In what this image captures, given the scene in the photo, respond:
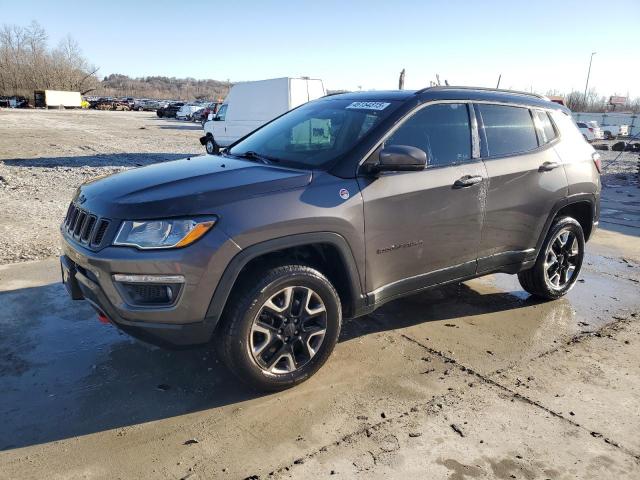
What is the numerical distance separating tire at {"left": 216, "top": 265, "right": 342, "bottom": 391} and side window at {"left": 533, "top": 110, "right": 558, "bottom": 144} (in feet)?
8.73

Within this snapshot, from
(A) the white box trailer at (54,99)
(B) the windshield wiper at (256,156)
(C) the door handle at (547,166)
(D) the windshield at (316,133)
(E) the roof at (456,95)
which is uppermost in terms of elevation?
(A) the white box trailer at (54,99)

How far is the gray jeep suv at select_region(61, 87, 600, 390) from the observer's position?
2.89 meters

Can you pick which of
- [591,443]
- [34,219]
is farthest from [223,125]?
[591,443]

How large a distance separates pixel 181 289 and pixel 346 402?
1.25 meters

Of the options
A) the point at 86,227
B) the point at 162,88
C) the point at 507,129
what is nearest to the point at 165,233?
the point at 86,227

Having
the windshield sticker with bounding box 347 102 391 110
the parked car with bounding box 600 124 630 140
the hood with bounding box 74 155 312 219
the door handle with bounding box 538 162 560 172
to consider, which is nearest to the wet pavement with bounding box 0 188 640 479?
the hood with bounding box 74 155 312 219

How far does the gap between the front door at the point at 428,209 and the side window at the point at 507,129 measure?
198 mm

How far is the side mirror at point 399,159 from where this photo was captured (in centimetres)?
334

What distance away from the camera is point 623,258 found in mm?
6770

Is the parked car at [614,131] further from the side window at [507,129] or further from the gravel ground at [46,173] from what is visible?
the side window at [507,129]

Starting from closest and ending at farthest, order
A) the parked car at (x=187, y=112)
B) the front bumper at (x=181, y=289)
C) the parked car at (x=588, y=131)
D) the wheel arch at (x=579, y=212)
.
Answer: the front bumper at (x=181, y=289), the wheel arch at (x=579, y=212), the parked car at (x=588, y=131), the parked car at (x=187, y=112)

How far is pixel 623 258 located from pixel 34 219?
313 inches

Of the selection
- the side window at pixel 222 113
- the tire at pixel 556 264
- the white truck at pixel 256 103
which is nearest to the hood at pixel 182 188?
the tire at pixel 556 264

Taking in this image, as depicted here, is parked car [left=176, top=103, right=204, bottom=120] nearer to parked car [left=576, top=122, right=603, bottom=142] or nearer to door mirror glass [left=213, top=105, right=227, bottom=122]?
door mirror glass [left=213, top=105, right=227, bottom=122]
